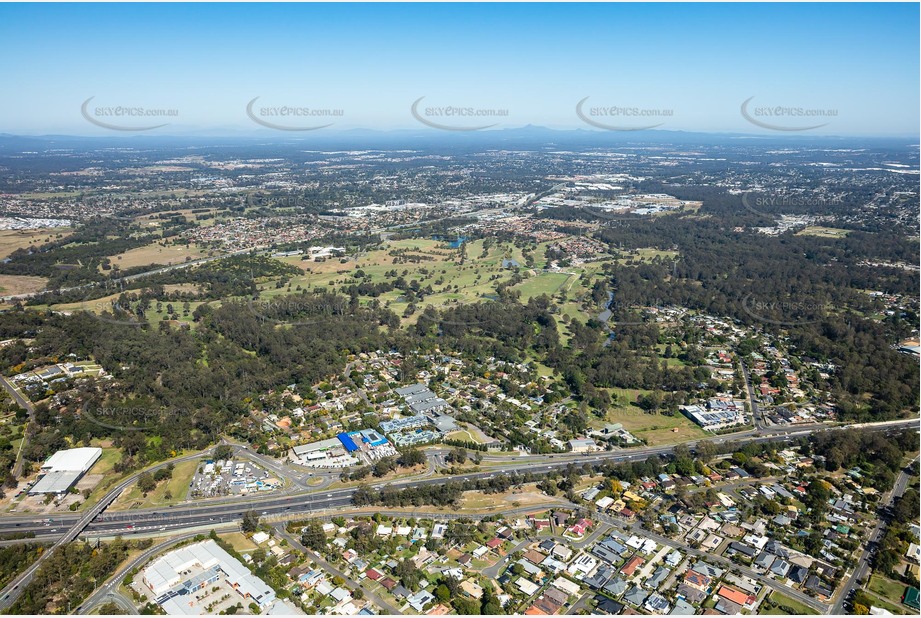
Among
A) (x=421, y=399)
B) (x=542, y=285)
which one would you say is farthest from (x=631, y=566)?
(x=542, y=285)

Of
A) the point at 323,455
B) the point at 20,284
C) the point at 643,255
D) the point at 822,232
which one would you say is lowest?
the point at 323,455

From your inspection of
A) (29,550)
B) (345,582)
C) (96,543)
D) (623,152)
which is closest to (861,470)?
(345,582)

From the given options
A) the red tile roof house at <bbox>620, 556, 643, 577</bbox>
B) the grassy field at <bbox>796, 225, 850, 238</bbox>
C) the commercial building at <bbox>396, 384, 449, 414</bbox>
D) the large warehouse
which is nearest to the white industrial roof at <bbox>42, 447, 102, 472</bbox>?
the large warehouse

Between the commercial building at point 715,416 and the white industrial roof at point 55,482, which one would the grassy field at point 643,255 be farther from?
the white industrial roof at point 55,482

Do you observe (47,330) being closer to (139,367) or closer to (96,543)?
(139,367)

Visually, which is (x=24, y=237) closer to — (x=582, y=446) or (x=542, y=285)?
(x=542, y=285)

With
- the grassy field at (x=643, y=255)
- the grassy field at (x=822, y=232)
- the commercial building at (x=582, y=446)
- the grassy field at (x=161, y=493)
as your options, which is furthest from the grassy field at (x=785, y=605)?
the grassy field at (x=822, y=232)
